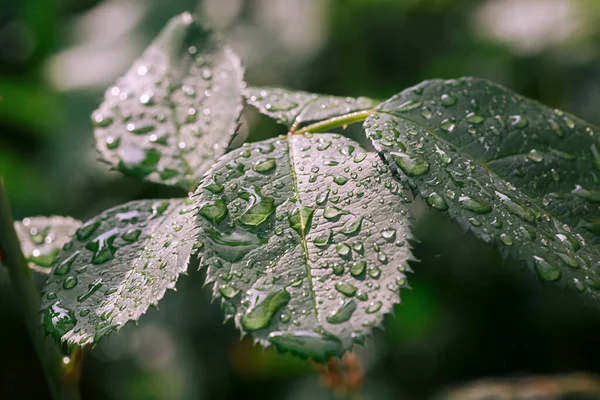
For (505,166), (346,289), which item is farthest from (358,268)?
(505,166)

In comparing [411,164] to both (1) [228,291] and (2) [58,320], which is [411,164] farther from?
(2) [58,320]

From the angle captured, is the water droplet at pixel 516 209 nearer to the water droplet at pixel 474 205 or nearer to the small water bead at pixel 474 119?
the water droplet at pixel 474 205

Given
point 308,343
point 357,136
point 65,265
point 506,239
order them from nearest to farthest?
point 308,343
point 506,239
point 65,265
point 357,136

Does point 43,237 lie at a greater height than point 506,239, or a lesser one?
lesser

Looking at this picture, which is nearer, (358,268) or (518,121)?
(358,268)

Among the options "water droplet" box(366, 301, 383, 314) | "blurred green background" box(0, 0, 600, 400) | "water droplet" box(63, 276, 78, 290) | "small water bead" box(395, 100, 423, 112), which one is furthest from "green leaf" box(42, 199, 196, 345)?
"blurred green background" box(0, 0, 600, 400)

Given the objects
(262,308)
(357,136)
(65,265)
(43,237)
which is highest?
(262,308)

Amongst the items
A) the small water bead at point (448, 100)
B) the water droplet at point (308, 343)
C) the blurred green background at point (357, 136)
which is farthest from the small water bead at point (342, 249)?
the blurred green background at point (357, 136)
